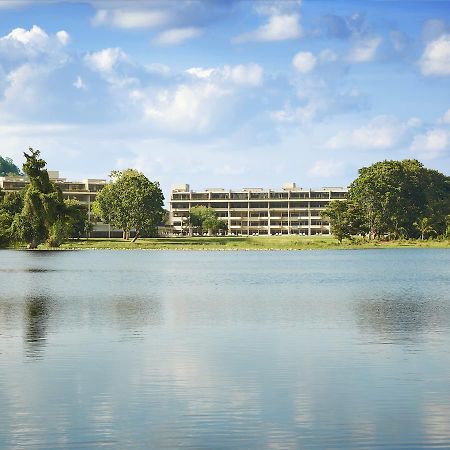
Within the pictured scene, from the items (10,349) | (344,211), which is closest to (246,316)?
(10,349)

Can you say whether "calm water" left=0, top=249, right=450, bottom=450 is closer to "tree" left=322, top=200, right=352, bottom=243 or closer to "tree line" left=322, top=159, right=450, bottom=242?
"tree" left=322, top=200, right=352, bottom=243

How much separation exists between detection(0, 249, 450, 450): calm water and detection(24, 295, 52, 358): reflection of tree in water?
7cm

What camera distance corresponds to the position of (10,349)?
3497 centimetres

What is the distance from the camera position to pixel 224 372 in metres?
29.6

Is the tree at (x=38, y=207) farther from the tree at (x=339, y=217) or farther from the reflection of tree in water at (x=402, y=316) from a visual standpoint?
the reflection of tree in water at (x=402, y=316)

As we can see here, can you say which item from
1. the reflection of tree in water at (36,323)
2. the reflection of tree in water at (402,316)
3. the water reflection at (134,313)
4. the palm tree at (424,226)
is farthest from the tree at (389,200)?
the reflection of tree in water at (36,323)

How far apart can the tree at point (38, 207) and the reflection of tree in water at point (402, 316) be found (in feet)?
339

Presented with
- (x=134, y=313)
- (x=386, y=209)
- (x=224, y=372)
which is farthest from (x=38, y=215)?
(x=224, y=372)

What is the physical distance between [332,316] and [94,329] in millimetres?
12872

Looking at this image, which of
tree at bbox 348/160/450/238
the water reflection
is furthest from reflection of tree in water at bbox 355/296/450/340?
tree at bbox 348/160/450/238

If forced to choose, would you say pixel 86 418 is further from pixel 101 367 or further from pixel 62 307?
pixel 62 307

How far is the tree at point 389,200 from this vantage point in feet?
600

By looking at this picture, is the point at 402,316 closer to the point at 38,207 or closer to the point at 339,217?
the point at 38,207

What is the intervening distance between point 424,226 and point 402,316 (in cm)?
14190
